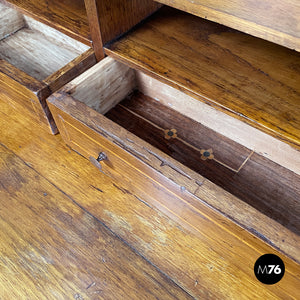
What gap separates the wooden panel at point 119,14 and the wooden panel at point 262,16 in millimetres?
252

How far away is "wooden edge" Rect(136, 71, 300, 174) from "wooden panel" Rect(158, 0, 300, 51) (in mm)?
223

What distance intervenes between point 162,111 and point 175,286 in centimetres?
46

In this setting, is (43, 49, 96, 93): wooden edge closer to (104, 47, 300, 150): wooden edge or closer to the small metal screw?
(104, 47, 300, 150): wooden edge

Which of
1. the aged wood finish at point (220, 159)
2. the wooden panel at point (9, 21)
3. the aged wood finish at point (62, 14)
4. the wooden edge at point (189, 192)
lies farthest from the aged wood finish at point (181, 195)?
the wooden panel at point (9, 21)

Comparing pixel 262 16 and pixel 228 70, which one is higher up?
pixel 262 16

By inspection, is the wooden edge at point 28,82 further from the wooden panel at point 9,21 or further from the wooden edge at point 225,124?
the wooden panel at point 9,21

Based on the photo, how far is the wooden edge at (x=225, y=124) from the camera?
0.76 meters

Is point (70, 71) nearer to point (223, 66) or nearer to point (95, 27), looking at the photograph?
point (95, 27)

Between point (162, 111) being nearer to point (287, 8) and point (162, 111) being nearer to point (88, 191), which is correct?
point (88, 191)

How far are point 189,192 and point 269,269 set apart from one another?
18cm

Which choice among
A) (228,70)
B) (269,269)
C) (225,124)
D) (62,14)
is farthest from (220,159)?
(62,14)

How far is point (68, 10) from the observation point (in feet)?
3.12

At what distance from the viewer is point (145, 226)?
2.33 feet

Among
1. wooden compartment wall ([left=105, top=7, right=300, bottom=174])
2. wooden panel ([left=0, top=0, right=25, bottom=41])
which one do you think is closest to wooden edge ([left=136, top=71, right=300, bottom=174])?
wooden compartment wall ([left=105, top=7, right=300, bottom=174])
